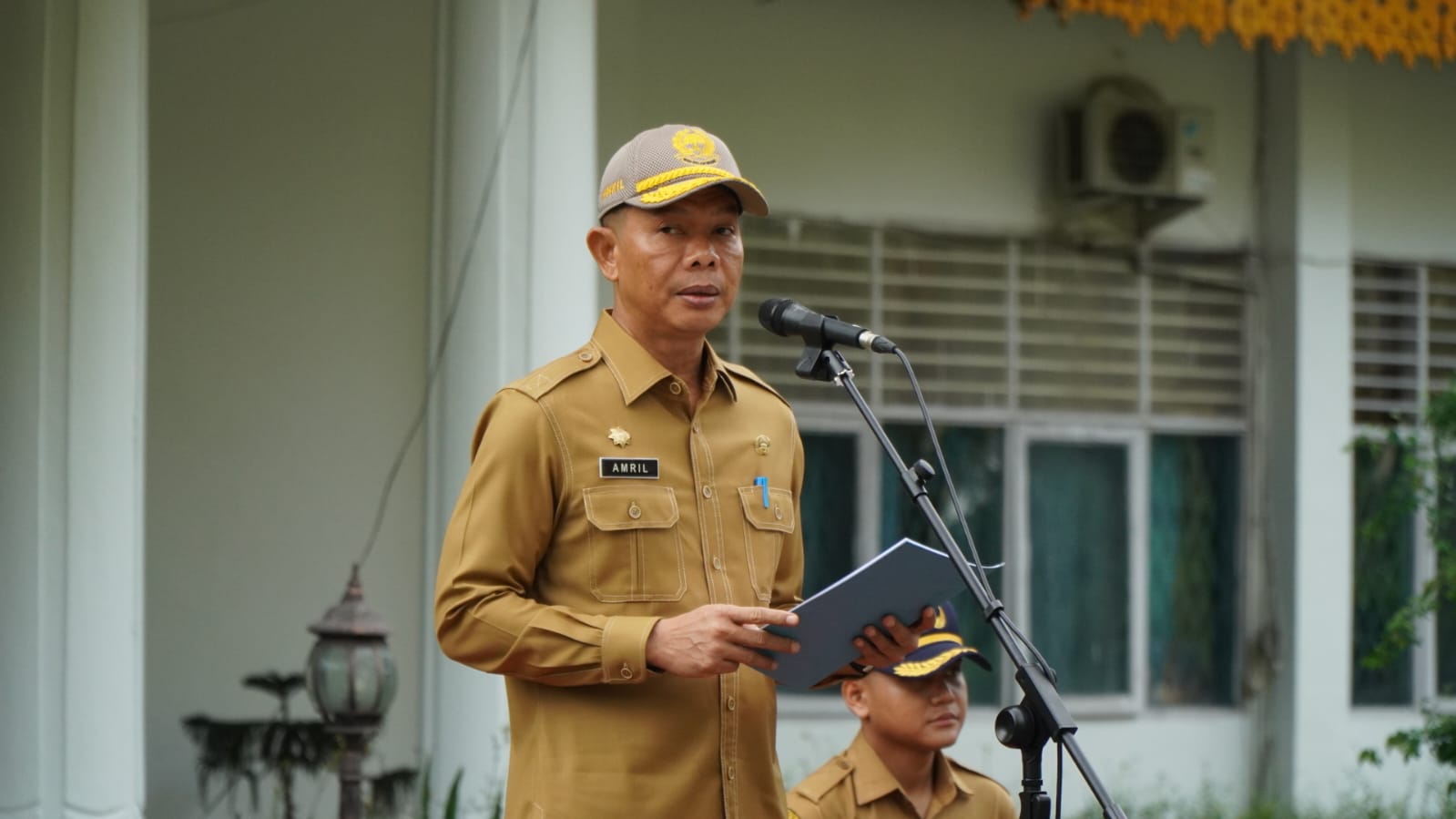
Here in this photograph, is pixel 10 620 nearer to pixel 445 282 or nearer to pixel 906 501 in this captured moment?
pixel 445 282

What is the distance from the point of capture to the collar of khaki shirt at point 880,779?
434 centimetres

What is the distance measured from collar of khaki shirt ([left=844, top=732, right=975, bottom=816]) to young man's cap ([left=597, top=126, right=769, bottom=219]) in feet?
6.16

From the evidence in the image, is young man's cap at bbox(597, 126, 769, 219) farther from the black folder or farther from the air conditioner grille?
the air conditioner grille

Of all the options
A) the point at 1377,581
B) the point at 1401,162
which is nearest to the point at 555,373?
the point at 1377,581

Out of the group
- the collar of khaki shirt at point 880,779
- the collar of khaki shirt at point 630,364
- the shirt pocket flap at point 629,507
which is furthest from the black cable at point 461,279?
the shirt pocket flap at point 629,507

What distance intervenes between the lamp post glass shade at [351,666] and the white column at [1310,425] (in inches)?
178

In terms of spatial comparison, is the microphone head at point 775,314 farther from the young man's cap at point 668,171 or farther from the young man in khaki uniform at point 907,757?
the young man in khaki uniform at point 907,757

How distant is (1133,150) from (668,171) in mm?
5602

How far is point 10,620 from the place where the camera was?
509 centimetres

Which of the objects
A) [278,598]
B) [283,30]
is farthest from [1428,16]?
[278,598]

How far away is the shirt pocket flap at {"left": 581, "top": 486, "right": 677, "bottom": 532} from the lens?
282 centimetres

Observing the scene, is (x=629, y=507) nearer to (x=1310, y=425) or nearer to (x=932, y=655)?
(x=932, y=655)

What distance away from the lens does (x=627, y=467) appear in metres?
2.87

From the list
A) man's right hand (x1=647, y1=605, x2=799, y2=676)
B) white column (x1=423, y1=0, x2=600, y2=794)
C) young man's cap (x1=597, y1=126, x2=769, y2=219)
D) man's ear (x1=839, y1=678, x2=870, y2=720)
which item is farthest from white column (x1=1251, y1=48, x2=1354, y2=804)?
man's right hand (x1=647, y1=605, x2=799, y2=676)
